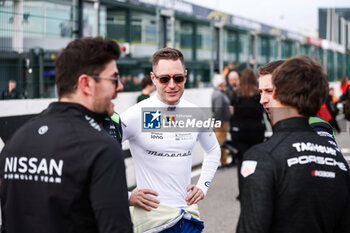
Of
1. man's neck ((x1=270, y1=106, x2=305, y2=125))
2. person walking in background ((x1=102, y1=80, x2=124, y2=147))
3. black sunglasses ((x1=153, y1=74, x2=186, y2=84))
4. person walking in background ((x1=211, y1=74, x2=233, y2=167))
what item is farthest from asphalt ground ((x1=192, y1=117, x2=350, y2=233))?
man's neck ((x1=270, y1=106, x2=305, y2=125))

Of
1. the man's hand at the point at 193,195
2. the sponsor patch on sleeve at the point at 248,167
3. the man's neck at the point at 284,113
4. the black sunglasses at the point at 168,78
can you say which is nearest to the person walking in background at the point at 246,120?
the black sunglasses at the point at 168,78

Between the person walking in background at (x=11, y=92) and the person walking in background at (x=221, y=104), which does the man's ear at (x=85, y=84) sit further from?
the person walking in background at (x=221, y=104)

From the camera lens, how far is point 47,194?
2.01 m

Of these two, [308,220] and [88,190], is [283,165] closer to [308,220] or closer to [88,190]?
[308,220]

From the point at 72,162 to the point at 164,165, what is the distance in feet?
4.74

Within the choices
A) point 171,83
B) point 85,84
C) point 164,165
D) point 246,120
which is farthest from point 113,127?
point 246,120

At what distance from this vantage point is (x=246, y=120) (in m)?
A: 7.95

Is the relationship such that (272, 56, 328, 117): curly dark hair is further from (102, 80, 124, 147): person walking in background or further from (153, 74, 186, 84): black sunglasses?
(153, 74, 186, 84): black sunglasses

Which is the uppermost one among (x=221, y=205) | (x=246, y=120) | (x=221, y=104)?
(x=221, y=104)

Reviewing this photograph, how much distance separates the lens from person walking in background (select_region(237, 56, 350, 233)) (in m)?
2.06

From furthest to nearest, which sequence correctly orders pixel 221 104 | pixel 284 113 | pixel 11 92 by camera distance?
pixel 221 104, pixel 11 92, pixel 284 113

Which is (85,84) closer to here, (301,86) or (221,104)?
(301,86)

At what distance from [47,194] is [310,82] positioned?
3.80ft

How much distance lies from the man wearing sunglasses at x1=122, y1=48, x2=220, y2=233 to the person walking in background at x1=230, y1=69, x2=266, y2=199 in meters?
4.19
